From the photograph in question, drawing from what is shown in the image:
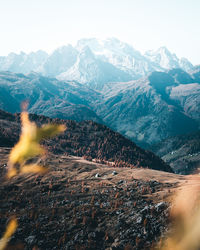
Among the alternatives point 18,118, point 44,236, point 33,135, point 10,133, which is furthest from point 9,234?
point 18,118

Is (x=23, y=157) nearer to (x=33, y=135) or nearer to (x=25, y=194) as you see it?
(x=25, y=194)

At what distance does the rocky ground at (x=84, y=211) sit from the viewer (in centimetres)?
2669

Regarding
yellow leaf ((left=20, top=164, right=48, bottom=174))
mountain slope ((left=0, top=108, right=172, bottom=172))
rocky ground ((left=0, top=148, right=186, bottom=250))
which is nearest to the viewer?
rocky ground ((left=0, top=148, right=186, bottom=250))

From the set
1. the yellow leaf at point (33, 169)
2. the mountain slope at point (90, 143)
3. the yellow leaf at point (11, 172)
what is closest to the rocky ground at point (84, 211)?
the yellow leaf at point (11, 172)

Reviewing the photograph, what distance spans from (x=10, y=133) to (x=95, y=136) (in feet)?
199

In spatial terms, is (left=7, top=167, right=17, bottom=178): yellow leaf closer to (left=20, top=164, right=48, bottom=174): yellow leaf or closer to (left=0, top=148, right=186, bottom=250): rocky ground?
(left=20, top=164, right=48, bottom=174): yellow leaf

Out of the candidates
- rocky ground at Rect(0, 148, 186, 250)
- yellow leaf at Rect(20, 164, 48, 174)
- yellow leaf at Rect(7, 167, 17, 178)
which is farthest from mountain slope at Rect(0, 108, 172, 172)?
rocky ground at Rect(0, 148, 186, 250)

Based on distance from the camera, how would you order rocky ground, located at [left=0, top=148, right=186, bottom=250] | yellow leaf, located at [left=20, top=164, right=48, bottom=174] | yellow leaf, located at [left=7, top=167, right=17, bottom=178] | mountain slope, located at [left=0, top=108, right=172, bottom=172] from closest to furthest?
rocky ground, located at [left=0, top=148, right=186, bottom=250] → yellow leaf, located at [left=7, top=167, right=17, bottom=178] → yellow leaf, located at [left=20, top=164, right=48, bottom=174] → mountain slope, located at [left=0, top=108, right=172, bottom=172]

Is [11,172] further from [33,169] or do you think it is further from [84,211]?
[84,211]

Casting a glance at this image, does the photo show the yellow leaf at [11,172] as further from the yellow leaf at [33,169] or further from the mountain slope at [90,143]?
the mountain slope at [90,143]

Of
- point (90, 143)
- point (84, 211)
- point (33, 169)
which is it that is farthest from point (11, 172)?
point (90, 143)

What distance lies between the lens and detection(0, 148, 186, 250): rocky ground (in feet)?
87.6

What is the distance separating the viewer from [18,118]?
16000 cm

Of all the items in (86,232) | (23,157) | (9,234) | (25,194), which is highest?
(23,157)
